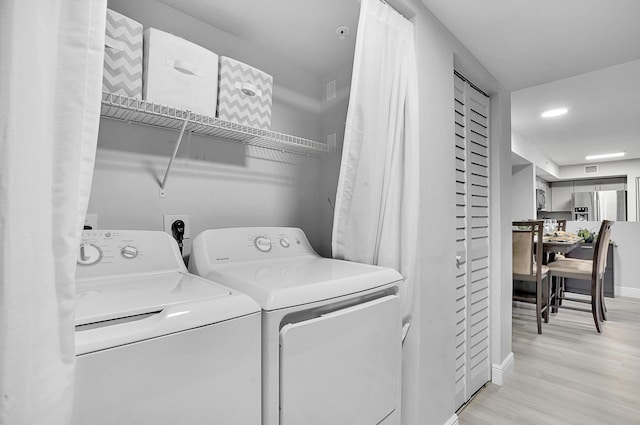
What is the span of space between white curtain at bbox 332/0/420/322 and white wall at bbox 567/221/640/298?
5234mm

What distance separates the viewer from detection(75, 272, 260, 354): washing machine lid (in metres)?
0.63

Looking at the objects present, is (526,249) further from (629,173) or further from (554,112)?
(629,173)

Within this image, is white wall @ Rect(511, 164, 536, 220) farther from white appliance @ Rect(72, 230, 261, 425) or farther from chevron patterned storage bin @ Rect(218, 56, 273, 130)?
white appliance @ Rect(72, 230, 261, 425)

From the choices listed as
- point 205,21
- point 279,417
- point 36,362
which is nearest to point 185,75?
point 205,21

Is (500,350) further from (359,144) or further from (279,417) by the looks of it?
(279,417)

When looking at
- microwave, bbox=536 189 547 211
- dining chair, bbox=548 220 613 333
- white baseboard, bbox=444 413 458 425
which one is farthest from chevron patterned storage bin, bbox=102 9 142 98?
microwave, bbox=536 189 547 211

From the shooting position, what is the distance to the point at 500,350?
7.64 ft

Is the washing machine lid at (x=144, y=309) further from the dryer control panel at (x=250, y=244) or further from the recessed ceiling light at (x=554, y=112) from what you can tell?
the recessed ceiling light at (x=554, y=112)

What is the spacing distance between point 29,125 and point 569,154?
7647mm

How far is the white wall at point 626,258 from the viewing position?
15.5 feet

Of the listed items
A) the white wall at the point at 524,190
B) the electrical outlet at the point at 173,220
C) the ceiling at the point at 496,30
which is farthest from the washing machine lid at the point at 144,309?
the white wall at the point at 524,190

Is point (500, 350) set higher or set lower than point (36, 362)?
lower

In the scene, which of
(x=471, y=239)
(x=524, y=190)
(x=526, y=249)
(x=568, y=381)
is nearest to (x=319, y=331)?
(x=471, y=239)

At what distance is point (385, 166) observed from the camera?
1.45m
